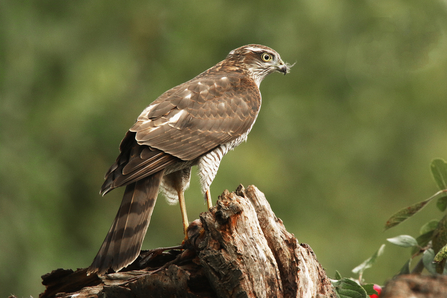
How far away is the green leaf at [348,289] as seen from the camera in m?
2.36

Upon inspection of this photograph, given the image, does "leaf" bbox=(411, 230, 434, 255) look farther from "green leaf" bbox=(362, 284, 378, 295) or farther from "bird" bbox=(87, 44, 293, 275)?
"bird" bbox=(87, 44, 293, 275)

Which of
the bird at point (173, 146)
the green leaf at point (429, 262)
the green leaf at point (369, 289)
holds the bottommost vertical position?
the green leaf at point (369, 289)

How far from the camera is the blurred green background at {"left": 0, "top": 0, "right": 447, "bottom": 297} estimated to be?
7078mm

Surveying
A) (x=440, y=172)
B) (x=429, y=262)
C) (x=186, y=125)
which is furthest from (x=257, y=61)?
(x=429, y=262)

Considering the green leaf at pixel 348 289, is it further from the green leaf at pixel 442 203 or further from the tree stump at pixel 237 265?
the green leaf at pixel 442 203

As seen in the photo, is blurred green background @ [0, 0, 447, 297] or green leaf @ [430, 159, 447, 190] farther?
blurred green background @ [0, 0, 447, 297]

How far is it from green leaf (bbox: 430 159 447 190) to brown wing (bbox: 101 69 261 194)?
4.45 ft

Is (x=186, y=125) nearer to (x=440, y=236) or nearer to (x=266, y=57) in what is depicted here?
(x=266, y=57)

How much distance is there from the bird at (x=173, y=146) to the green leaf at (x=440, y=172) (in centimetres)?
136

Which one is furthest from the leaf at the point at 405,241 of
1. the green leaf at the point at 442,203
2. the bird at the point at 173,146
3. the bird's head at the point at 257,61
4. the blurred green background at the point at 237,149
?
the blurred green background at the point at 237,149

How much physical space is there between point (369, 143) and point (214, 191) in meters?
4.10

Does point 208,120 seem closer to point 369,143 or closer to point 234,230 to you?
point 234,230

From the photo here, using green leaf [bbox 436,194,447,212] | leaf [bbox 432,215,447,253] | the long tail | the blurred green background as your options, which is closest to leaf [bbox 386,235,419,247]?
leaf [bbox 432,215,447,253]

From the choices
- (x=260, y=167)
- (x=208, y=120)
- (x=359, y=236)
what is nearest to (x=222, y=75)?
(x=208, y=120)
